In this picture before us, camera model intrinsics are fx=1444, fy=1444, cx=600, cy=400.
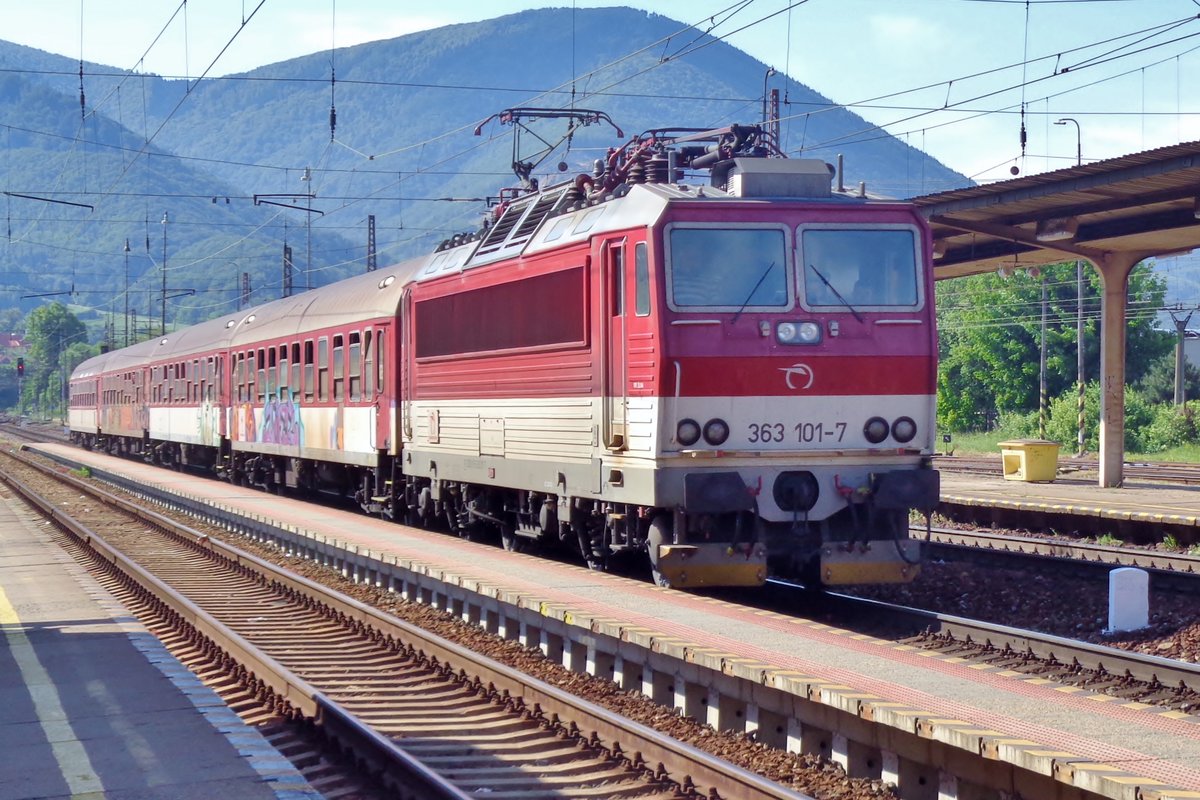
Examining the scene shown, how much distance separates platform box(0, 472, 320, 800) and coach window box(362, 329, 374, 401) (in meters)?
7.05

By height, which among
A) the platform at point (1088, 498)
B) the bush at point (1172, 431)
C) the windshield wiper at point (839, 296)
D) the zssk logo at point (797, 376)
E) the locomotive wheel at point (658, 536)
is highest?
the windshield wiper at point (839, 296)

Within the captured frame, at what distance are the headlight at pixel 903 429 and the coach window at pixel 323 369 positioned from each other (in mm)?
12780

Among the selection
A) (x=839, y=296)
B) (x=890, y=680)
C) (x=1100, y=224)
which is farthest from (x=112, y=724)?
(x=1100, y=224)

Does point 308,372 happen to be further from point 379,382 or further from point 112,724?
point 112,724

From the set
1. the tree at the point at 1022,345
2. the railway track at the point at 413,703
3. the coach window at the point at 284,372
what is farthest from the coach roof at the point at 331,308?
the tree at the point at 1022,345

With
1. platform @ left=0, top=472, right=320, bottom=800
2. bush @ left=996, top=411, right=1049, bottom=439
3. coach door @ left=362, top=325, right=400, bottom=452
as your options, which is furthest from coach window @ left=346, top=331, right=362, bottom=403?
bush @ left=996, top=411, right=1049, bottom=439

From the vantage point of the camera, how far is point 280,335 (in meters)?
26.7

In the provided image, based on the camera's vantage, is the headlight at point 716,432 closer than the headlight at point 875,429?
Yes

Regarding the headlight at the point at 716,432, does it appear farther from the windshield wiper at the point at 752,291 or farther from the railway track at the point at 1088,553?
the railway track at the point at 1088,553

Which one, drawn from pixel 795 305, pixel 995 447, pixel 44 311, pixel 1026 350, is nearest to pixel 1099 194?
pixel 795 305

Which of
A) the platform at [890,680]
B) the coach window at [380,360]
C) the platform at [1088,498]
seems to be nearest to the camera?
the platform at [890,680]

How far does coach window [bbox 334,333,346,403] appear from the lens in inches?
875

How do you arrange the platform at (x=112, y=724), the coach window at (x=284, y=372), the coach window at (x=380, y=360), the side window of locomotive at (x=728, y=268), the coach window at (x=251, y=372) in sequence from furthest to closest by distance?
1. the coach window at (x=251, y=372)
2. the coach window at (x=284, y=372)
3. the coach window at (x=380, y=360)
4. the side window of locomotive at (x=728, y=268)
5. the platform at (x=112, y=724)

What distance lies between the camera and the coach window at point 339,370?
22220 mm
